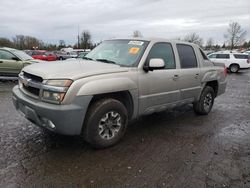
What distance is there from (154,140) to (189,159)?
84 centimetres

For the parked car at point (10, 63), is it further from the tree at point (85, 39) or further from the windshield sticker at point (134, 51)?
the tree at point (85, 39)

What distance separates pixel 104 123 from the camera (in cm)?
376

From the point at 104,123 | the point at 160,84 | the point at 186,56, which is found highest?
the point at 186,56

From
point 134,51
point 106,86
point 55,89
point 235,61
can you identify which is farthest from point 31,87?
point 235,61

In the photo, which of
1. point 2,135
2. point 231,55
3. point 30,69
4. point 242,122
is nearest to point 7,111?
point 2,135

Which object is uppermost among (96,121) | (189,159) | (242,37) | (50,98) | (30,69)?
(242,37)

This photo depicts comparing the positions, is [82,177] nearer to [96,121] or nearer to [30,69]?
[96,121]

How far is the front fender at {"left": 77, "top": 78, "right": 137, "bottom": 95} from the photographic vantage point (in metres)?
3.34

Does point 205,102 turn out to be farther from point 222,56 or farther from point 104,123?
point 222,56

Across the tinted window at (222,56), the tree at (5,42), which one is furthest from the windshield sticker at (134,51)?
the tree at (5,42)

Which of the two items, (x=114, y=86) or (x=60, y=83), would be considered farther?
(x=114, y=86)

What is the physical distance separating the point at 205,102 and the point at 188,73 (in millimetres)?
1293

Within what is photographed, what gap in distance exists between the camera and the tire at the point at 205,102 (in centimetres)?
582

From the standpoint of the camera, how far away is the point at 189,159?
3.60 metres
